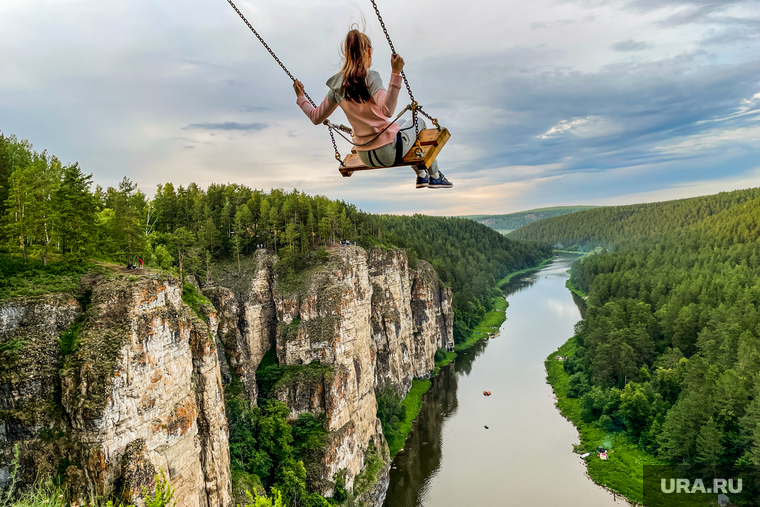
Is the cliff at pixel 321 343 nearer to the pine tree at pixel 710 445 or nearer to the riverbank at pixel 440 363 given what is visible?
the riverbank at pixel 440 363

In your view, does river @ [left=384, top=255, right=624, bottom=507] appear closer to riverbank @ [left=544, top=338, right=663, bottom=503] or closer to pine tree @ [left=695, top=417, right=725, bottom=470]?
riverbank @ [left=544, top=338, right=663, bottom=503]

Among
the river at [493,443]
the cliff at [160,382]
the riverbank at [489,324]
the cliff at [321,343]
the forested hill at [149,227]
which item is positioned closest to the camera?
the cliff at [160,382]

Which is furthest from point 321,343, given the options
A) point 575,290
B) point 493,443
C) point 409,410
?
point 575,290

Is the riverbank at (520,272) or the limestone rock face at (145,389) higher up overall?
the limestone rock face at (145,389)

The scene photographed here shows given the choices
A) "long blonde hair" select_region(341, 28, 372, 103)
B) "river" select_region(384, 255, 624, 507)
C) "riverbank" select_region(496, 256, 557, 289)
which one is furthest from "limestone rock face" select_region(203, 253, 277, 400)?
"riverbank" select_region(496, 256, 557, 289)

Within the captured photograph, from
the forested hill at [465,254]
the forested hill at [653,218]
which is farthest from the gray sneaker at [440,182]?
the forested hill at [653,218]

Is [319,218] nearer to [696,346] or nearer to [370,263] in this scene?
[370,263]
